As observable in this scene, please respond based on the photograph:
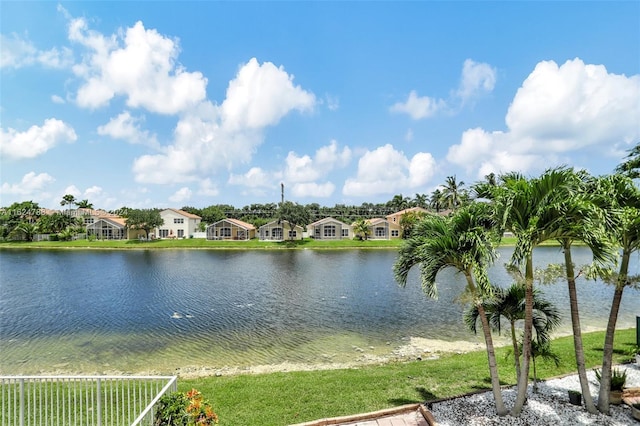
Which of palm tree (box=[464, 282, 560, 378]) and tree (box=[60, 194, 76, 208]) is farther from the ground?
tree (box=[60, 194, 76, 208])

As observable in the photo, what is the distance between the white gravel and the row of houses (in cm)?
5568

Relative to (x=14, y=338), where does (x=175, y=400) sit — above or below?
above

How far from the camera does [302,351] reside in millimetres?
13789

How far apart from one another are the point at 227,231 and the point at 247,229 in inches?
155

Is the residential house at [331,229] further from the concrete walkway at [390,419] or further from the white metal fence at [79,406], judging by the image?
the concrete walkway at [390,419]

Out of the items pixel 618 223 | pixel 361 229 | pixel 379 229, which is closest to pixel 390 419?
pixel 618 223

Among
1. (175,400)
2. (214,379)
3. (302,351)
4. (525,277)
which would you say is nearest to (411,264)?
(525,277)

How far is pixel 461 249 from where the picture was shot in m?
6.47

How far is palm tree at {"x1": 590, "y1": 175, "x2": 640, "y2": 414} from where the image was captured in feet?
18.7

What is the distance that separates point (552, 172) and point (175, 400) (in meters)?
7.68

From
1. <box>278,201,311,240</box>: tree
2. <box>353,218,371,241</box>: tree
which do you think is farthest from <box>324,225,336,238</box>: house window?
<box>278,201,311,240</box>: tree

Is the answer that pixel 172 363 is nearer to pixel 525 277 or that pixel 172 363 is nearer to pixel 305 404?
pixel 305 404

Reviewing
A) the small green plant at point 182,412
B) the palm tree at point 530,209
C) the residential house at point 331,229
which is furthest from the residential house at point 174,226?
the palm tree at point 530,209

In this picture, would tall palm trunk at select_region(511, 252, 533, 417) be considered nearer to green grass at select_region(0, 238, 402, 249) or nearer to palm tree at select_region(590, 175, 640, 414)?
palm tree at select_region(590, 175, 640, 414)
